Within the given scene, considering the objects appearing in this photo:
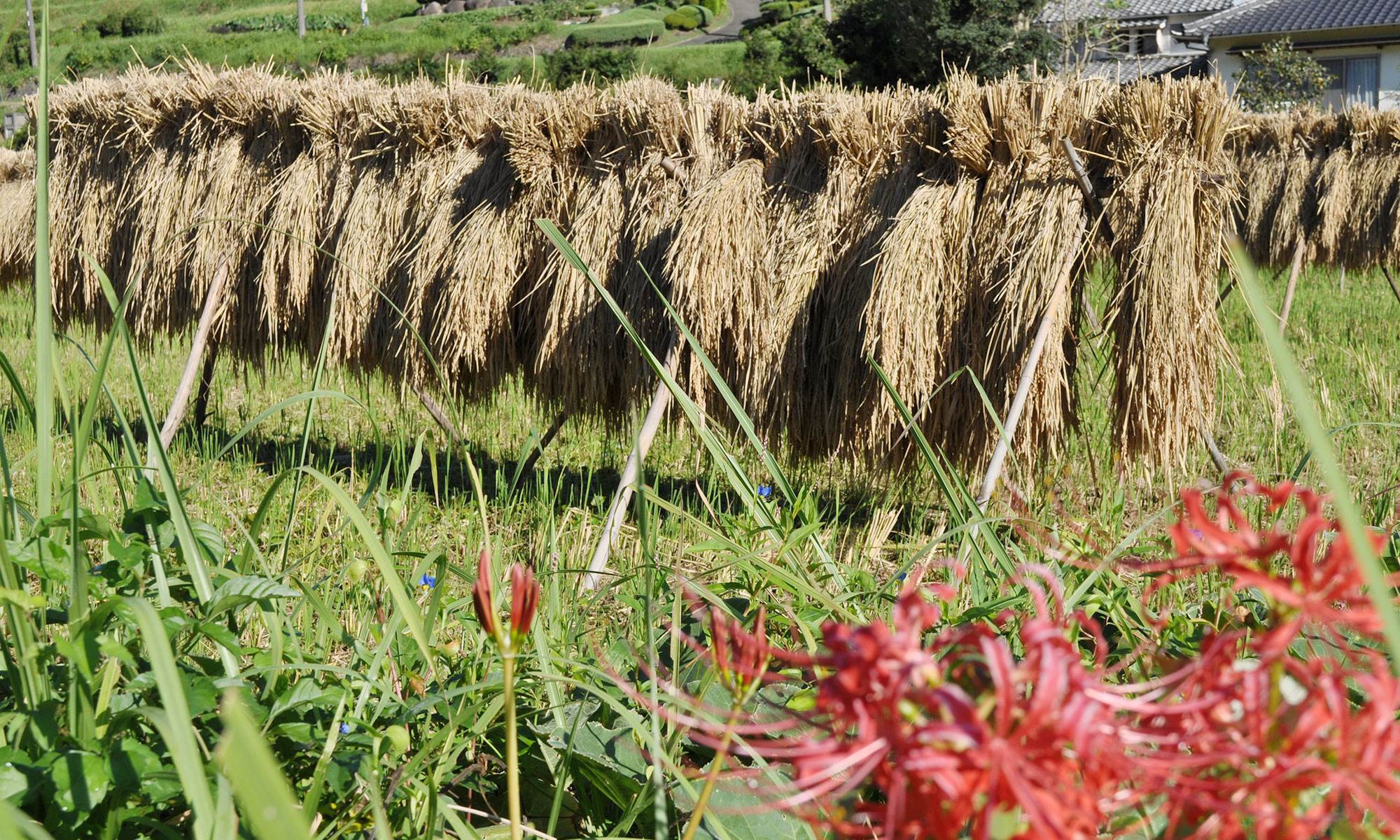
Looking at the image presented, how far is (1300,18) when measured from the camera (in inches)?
850

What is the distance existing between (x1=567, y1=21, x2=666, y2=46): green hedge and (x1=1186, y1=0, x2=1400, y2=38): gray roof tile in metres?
25.5

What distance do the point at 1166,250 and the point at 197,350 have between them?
3.82 m

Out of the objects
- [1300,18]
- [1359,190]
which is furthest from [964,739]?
[1300,18]

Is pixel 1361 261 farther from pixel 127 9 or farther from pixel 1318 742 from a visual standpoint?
pixel 127 9

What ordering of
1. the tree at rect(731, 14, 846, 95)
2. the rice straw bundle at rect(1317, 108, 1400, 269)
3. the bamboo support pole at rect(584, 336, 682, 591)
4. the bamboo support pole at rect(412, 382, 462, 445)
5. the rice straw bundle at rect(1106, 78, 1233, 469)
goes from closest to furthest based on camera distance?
1. the bamboo support pole at rect(584, 336, 682, 591)
2. the rice straw bundle at rect(1106, 78, 1233, 469)
3. the bamboo support pole at rect(412, 382, 462, 445)
4. the rice straw bundle at rect(1317, 108, 1400, 269)
5. the tree at rect(731, 14, 846, 95)

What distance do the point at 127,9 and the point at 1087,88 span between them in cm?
7223

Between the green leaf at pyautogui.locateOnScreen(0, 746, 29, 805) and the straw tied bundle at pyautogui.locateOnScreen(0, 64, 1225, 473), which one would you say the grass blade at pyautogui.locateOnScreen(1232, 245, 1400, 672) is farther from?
the straw tied bundle at pyautogui.locateOnScreen(0, 64, 1225, 473)

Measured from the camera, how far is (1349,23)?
20.5 m

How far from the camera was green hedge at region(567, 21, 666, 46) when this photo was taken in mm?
44625

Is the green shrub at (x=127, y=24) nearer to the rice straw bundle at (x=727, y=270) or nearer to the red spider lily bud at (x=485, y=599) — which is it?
the rice straw bundle at (x=727, y=270)

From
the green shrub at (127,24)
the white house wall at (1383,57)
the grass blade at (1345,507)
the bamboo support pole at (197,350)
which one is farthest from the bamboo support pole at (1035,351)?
the green shrub at (127,24)

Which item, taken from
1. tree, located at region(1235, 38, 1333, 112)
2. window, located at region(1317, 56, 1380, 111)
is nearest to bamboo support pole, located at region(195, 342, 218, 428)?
tree, located at region(1235, 38, 1333, 112)

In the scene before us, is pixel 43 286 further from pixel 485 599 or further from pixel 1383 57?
pixel 1383 57

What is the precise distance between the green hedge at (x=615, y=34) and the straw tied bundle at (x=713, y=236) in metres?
40.3
